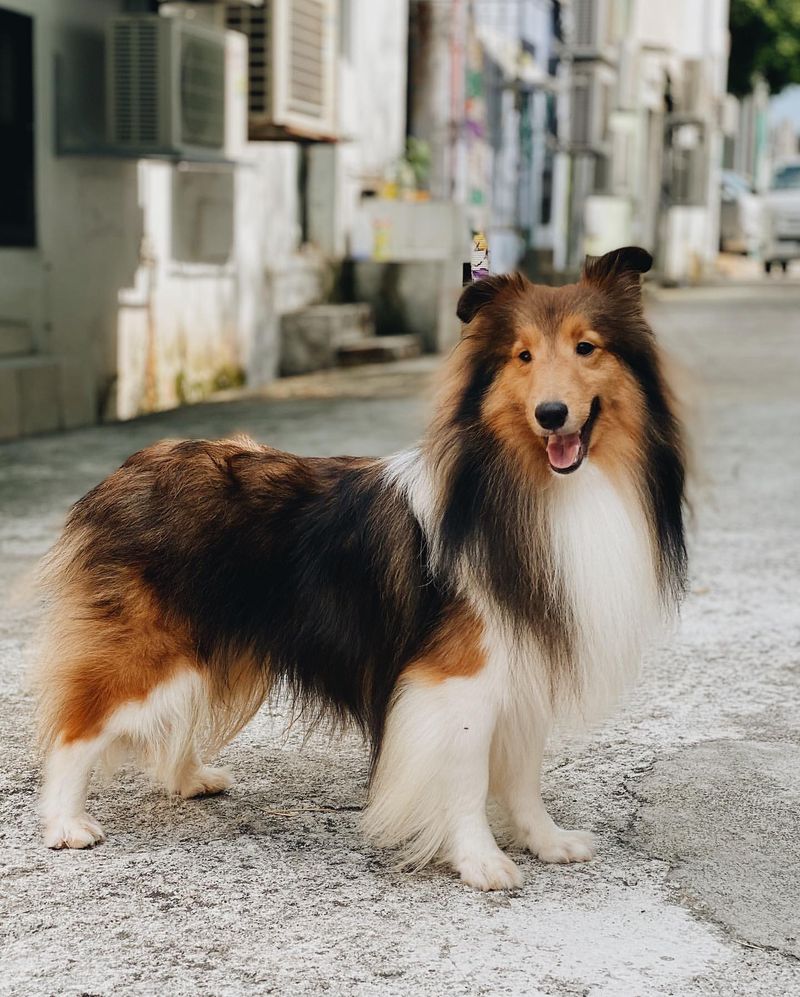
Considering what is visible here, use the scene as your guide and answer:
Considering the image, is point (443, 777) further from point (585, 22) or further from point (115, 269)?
point (585, 22)

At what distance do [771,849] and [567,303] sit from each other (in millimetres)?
1335

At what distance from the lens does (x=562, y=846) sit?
3139 mm

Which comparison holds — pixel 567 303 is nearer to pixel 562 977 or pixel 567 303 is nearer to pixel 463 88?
pixel 562 977

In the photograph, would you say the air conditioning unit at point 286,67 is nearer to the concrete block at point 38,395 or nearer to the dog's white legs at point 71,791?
the concrete block at point 38,395

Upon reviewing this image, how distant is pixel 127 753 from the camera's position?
328 cm

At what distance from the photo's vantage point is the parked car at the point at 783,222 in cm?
2906

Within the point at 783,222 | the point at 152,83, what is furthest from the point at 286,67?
the point at 783,222

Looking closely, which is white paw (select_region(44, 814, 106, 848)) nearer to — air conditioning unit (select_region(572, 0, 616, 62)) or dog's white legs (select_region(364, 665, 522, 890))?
dog's white legs (select_region(364, 665, 522, 890))

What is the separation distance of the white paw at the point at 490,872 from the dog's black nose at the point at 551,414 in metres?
0.96

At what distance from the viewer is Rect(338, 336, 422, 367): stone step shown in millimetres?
12711

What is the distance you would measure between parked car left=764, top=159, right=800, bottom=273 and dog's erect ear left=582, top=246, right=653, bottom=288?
90.4ft

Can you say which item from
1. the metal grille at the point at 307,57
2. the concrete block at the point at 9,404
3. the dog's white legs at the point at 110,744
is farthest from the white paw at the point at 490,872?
the metal grille at the point at 307,57

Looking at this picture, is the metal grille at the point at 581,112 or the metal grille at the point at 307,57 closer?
the metal grille at the point at 307,57

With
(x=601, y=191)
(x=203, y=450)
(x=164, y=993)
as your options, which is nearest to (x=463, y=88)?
(x=601, y=191)
